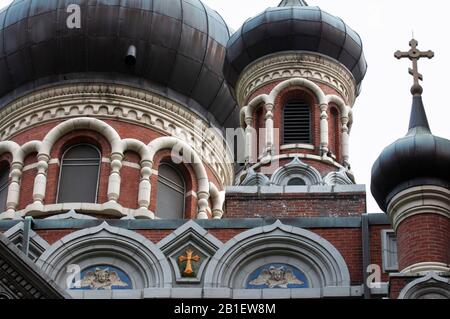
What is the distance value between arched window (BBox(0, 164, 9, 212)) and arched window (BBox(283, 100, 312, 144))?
198 inches

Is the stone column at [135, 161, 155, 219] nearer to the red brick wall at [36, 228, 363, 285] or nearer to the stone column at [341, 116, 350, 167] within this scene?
the stone column at [341, 116, 350, 167]

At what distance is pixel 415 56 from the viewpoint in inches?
868

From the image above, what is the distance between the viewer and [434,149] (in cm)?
2008

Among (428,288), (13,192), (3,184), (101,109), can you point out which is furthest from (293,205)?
(3,184)

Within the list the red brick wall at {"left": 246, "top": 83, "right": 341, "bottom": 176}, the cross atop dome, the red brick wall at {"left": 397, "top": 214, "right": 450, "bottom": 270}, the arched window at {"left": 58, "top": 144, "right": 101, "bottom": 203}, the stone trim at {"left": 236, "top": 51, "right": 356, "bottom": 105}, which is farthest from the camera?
the cross atop dome

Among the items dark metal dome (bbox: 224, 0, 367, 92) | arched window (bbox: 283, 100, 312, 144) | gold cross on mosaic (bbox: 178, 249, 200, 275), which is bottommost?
gold cross on mosaic (bbox: 178, 249, 200, 275)

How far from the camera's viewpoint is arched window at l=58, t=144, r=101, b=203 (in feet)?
90.7

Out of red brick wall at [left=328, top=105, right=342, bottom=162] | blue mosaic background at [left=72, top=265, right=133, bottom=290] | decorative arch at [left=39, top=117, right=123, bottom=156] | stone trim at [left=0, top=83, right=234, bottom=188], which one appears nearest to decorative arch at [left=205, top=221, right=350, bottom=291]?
blue mosaic background at [left=72, top=265, right=133, bottom=290]

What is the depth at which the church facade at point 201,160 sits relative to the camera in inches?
832

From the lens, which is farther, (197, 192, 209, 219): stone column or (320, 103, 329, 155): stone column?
(197, 192, 209, 219): stone column

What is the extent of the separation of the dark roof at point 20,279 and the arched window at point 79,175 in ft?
32.9
